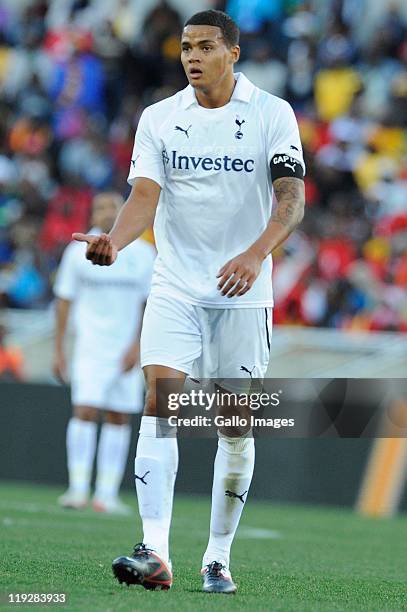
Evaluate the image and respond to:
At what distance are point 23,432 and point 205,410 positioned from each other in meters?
7.76

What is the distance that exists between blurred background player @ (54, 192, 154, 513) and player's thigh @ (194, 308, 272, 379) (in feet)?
17.7

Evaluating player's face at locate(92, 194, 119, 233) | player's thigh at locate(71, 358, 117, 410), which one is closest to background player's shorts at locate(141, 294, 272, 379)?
player's face at locate(92, 194, 119, 233)

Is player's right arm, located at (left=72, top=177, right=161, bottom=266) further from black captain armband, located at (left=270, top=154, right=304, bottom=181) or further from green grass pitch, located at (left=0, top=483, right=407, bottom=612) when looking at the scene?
green grass pitch, located at (left=0, top=483, right=407, bottom=612)

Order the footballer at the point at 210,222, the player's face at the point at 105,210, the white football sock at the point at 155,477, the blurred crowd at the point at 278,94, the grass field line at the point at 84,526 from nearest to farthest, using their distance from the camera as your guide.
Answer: the white football sock at the point at 155,477 < the footballer at the point at 210,222 < the grass field line at the point at 84,526 < the player's face at the point at 105,210 < the blurred crowd at the point at 278,94

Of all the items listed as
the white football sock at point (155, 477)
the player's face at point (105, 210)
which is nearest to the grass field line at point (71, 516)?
the player's face at point (105, 210)

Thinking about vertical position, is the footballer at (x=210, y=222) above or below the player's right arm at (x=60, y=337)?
above

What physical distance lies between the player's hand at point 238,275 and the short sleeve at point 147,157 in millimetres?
650

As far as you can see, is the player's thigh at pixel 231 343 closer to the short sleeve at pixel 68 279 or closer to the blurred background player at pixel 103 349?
the blurred background player at pixel 103 349

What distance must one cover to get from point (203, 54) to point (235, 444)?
1641 mm

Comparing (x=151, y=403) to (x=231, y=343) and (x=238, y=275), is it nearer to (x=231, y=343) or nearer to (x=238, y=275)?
(x=231, y=343)

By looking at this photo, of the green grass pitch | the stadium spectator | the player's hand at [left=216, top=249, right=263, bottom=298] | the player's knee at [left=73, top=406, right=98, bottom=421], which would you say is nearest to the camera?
the green grass pitch

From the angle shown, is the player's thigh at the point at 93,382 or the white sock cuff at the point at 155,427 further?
the player's thigh at the point at 93,382

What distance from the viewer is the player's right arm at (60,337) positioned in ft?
36.4

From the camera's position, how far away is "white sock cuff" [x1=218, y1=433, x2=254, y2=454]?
19.0 ft
